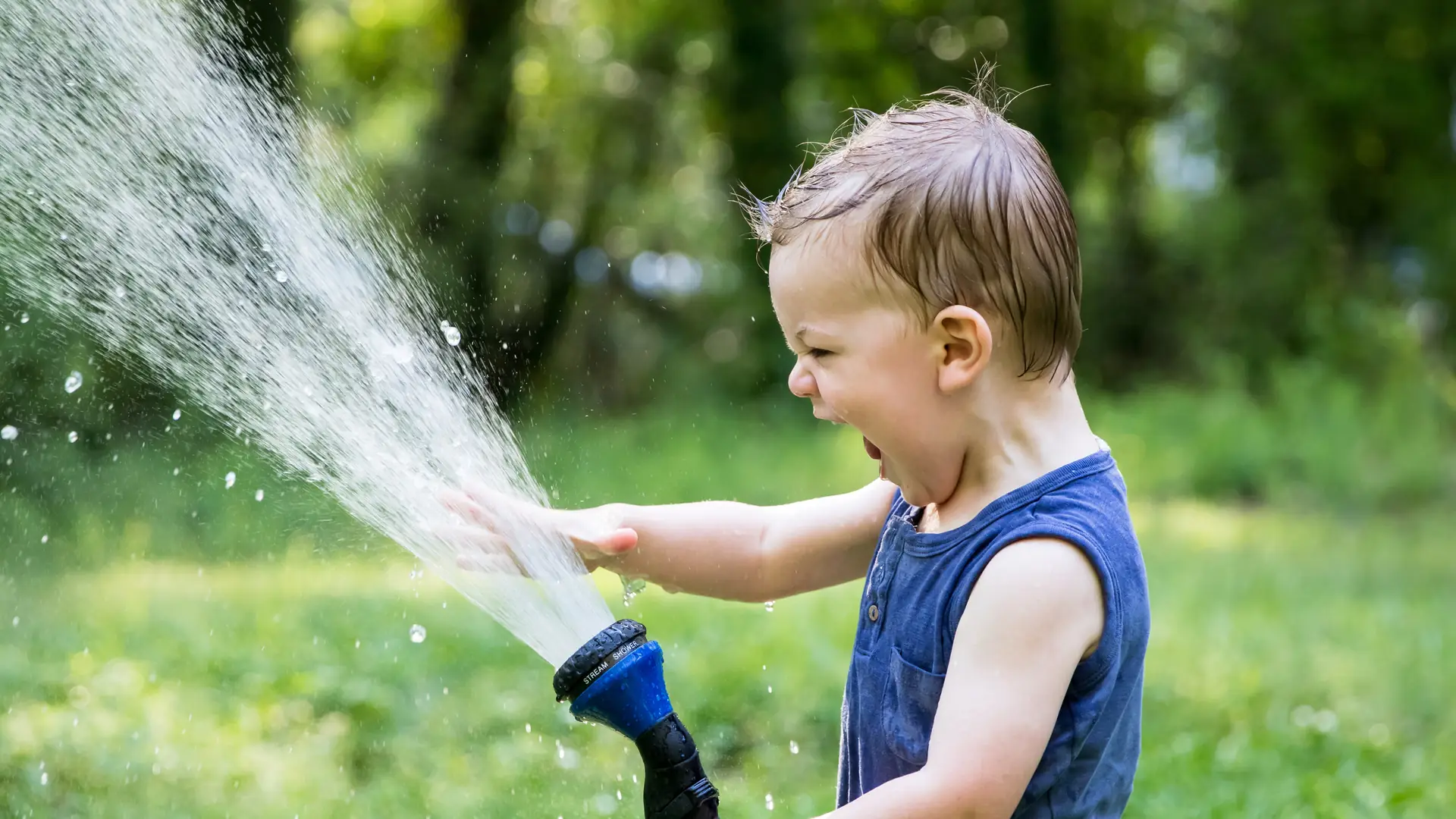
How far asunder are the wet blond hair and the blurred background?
575 millimetres

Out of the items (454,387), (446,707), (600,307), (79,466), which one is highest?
(454,387)

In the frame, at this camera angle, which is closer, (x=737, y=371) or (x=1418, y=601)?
(x=1418, y=601)

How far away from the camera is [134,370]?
20.2 feet

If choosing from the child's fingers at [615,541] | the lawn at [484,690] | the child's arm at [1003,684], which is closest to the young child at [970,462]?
A: the child's arm at [1003,684]

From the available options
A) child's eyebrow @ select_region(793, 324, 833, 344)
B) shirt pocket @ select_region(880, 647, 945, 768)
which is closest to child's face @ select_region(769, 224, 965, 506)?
child's eyebrow @ select_region(793, 324, 833, 344)

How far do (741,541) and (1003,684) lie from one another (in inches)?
26.7

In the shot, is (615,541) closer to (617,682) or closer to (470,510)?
(470,510)

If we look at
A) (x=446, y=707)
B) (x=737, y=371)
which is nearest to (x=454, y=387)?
(x=446, y=707)

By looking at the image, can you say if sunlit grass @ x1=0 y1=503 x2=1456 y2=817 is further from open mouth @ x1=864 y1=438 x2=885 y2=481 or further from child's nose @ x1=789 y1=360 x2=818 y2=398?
child's nose @ x1=789 y1=360 x2=818 y2=398

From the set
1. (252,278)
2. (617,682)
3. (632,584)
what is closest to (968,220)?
(617,682)

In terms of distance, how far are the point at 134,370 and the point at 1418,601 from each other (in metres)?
5.50

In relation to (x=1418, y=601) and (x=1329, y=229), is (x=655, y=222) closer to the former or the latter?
(x=1329, y=229)

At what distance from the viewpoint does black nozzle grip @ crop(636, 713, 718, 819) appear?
171 cm

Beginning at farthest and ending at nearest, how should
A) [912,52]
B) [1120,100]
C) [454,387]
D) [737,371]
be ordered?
[1120,100] < [912,52] < [737,371] < [454,387]
